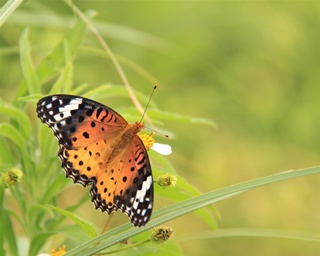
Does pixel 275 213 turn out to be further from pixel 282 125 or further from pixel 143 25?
pixel 143 25

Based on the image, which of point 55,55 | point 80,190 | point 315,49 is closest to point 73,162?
point 55,55

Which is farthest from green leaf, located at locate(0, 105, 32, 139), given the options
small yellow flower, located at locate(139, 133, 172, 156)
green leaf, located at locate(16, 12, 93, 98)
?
small yellow flower, located at locate(139, 133, 172, 156)

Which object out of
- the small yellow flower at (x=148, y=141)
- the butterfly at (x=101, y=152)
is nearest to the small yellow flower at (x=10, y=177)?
the butterfly at (x=101, y=152)

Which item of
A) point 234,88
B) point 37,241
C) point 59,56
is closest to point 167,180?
point 37,241

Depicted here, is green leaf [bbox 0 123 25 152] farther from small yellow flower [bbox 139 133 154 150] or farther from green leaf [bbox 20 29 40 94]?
small yellow flower [bbox 139 133 154 150]

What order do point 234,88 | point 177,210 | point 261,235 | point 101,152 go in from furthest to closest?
point 234,88 → point 261,235 → point 101,152 → point 177,210

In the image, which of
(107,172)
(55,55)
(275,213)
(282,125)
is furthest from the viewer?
(282,125)

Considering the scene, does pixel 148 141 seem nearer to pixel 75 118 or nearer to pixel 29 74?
pixel 75 118
